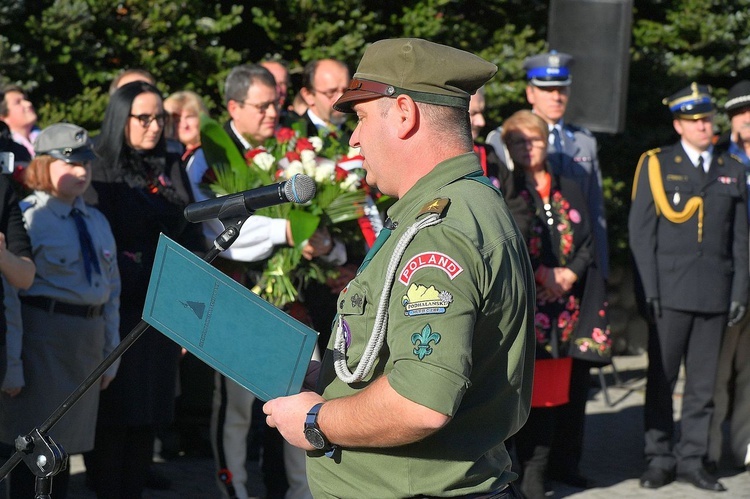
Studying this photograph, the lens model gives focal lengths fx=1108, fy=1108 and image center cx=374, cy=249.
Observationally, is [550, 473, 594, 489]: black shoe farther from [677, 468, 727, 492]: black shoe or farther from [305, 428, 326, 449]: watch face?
[305, 428, 326, 449]: watch face

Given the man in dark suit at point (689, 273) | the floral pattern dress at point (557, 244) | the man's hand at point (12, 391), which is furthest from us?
the man in dark suit at point (689, 273)

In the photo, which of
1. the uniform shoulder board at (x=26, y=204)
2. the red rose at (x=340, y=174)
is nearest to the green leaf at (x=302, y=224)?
the red rose at (x=340, y=174)

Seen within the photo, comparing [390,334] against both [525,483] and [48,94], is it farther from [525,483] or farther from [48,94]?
[48,94]

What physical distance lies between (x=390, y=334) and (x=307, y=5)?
654 cm

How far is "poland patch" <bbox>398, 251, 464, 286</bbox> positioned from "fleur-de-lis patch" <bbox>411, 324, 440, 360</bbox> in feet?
0.39

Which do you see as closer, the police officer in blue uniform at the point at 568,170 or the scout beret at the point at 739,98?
the police officer in blue uniform at the point at 568,170

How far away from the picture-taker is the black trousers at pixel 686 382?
22.5ft

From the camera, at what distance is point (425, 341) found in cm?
230

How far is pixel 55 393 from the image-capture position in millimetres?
4828

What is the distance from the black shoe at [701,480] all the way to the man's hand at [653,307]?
3.15 feet

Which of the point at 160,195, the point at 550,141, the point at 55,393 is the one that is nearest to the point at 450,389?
the point at 55,393

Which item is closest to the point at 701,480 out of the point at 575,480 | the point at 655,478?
the point at 655,478

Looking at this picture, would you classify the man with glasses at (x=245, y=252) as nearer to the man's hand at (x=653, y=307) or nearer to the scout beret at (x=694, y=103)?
the man's hand at (x=653, y=307)

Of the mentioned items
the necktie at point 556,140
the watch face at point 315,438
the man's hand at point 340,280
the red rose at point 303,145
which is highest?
the watch face at point 315,438
